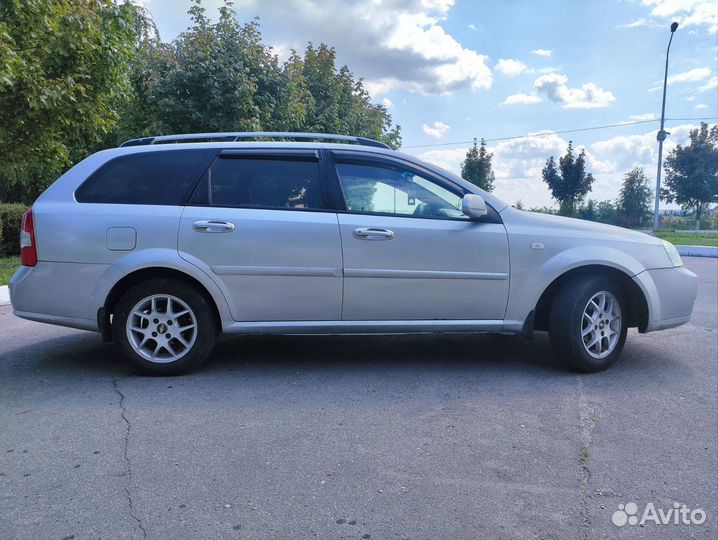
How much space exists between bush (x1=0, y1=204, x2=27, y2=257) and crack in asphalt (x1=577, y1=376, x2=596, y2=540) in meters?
14.0

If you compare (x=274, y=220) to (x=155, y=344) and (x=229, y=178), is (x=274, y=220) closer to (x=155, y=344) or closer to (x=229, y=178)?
(x=229, y=178)

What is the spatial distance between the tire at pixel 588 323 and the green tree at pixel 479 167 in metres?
35.1

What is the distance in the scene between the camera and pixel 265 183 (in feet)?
14.0

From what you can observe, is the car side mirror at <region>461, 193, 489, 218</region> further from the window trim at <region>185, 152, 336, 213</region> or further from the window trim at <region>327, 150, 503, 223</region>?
the window trim at <region>185, 152, 336, 213</region>

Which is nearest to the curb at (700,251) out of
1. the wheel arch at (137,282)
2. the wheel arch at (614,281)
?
the wheel arch at (614,281)

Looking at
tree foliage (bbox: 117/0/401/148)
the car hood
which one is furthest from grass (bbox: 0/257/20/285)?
the car hood

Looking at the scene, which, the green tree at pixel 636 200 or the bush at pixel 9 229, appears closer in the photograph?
the bush at pixel 9 229

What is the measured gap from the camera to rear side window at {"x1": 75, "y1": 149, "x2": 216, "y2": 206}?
4156 millimetres

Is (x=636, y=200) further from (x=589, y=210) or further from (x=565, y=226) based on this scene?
(x=565, y=226)

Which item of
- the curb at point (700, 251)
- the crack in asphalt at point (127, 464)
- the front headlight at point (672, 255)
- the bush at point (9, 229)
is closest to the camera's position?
the crack in asphalt at point (127, 464)

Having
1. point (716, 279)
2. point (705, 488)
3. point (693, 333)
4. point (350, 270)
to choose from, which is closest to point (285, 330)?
point (350, 270)

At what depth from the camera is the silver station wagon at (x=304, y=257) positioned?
4.06 metres

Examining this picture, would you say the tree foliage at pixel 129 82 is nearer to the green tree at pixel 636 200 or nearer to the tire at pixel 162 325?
the tire at pixel 162 325

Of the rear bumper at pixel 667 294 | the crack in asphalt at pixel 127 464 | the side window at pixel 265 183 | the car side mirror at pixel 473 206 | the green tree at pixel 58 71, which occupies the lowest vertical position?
the crack in asphalt at pixel 127 464
